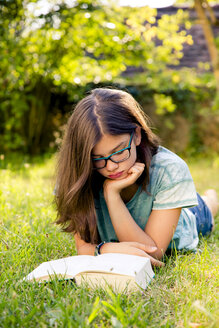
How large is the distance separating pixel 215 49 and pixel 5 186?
452 cm

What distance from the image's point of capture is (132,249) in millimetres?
2002

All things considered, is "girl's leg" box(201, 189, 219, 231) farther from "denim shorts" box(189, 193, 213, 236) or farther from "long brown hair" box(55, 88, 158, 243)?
"long brown hair" box(55, 88, 158, 243)

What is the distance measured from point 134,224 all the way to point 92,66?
17.0 ft

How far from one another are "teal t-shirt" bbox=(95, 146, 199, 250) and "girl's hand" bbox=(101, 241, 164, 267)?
0.89 ft

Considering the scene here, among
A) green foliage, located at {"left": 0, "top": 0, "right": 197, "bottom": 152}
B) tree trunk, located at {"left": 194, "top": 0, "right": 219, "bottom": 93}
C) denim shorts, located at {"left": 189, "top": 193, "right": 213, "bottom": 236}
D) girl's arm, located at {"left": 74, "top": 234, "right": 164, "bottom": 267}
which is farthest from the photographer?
tree trunk, located at {"left": 194, "top": 0, "right": 219, "bottom": 93}

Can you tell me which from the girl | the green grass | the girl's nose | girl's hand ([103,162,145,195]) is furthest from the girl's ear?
the green grass

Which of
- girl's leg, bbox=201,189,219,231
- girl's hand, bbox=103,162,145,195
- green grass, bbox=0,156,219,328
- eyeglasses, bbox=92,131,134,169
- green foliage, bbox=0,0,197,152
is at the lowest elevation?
girl's leg, bbox=201,189,219,231

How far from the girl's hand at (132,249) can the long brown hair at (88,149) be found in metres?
0.21

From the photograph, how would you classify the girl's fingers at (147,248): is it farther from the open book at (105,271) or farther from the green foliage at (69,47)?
the green foliage at (69,47)

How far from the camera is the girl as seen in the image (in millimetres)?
2047

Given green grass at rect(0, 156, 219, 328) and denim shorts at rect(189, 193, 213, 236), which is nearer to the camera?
green grass at rect(0, 156, 219, 328)

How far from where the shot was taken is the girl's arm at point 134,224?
84.4 inches

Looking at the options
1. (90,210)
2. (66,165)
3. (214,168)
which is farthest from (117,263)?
(214,168)

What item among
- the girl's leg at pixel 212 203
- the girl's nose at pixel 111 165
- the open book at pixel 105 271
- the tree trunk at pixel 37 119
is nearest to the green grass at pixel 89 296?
the open book at pixel 105 271
